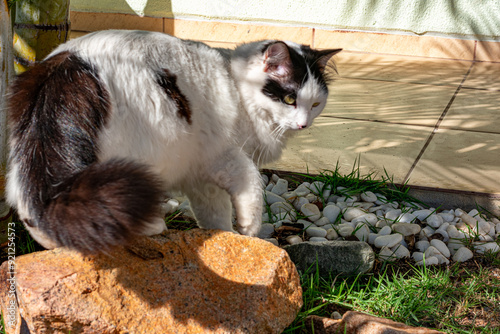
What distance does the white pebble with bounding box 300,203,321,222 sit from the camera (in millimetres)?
3025

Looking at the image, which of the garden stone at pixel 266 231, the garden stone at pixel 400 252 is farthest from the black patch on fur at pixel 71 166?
the garden stone at pixel 400 252

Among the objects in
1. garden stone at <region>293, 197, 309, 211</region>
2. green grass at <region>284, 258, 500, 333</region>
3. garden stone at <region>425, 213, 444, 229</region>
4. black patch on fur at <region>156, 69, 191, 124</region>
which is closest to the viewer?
black patch on fur at <region>156, 69, 191, 124</region>

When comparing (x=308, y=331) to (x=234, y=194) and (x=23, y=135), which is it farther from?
(x=23, y=135)

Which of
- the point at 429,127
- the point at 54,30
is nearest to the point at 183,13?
the point at 429,127

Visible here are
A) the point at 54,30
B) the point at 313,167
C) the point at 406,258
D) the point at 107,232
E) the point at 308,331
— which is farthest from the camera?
the point at 313,167

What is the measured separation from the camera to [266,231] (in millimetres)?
2848

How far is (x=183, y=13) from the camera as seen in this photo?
634cm

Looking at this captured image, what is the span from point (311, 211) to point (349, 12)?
12.5 feet

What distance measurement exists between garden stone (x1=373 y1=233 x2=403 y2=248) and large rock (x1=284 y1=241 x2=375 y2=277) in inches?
11.0

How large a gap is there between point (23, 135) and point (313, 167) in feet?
7.28

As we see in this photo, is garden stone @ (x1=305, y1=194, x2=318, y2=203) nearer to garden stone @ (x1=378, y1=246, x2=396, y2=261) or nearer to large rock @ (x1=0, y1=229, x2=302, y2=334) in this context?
garden stone @ (x1=378, y1=246, x2=396, y2=261)

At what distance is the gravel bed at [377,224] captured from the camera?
271 cm

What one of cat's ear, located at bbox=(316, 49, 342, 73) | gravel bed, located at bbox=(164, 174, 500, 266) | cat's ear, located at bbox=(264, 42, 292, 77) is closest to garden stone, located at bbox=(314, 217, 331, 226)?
gravel bed, located at bbox=(164, 174, 500, 266)

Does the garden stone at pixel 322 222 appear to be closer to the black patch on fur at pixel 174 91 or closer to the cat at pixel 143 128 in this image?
the cat at pixel 143 128
